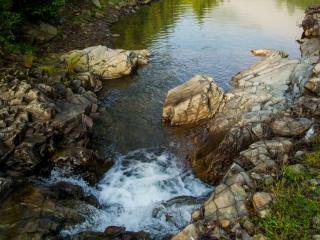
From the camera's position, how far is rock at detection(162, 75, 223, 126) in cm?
1445

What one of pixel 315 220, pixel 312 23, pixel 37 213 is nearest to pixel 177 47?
pixel 312 23

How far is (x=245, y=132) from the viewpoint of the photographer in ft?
38.1

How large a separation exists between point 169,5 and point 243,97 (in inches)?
1470

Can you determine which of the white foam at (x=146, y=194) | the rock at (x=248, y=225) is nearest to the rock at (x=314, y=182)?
the rock at (x=248, y=225)

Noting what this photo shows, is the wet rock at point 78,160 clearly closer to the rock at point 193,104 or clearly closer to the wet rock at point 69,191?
the wet rock at point 69,191

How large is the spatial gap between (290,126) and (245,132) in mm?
1930

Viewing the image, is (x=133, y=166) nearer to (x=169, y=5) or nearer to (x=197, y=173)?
(x=197, y=173)

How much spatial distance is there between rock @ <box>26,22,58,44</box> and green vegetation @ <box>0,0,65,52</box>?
621 millimetres

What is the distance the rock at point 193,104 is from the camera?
1445cm

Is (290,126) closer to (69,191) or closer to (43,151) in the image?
(69,191)

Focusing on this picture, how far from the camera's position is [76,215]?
896 cm

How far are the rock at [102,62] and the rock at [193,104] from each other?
6737 mm

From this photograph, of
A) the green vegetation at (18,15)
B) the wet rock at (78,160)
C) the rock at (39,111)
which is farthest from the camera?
the green vegetation at (18,15)

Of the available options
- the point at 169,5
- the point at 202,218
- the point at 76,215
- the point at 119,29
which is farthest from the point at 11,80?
the point at 169,5
